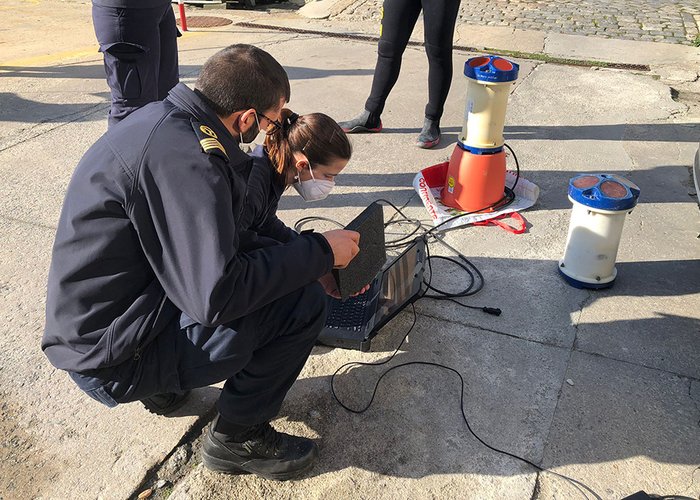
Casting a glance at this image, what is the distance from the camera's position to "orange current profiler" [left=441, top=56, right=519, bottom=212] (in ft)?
11.2

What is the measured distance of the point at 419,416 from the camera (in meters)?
2.37

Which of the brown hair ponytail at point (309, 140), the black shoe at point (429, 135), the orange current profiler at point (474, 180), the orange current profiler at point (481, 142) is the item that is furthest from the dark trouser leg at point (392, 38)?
the brown hair ponytail at point (309, 140)

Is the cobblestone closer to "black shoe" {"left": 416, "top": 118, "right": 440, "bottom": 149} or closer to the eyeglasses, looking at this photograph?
"black shoe" {"left": 416, "top": 118, "right": 440, "bottom": 149}

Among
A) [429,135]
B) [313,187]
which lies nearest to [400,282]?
[313,187]

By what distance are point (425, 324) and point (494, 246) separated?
0.84 m

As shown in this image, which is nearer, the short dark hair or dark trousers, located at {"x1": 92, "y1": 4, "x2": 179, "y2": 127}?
the short dark hair

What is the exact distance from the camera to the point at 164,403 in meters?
2.31

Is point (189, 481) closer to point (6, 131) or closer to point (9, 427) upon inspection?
point (9, 427)

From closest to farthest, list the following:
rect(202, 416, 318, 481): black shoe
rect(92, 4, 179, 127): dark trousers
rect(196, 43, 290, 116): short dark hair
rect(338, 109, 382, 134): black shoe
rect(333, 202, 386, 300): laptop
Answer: rect(196, 43, 290, 116): short dark hair < rect(202, 416, 318, 481): black shoe < rect(333, 202, 386, 300): laptop < rect(92, 4, 179, 127): dark trousers < rect(338, 109, 382, 134): black shoe

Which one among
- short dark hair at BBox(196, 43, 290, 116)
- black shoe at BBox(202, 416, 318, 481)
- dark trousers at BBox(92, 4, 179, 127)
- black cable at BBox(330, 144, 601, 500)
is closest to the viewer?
short dark hair at BBox(196, 43, 290, 116)

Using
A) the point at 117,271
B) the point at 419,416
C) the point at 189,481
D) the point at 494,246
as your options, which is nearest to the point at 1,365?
the point at 189,481

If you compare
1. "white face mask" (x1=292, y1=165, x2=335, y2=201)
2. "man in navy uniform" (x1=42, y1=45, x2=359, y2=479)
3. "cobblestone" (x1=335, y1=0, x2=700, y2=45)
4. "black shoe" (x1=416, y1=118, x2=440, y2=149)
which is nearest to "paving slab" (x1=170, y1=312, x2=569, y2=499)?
"man in navy uniform" (x1=42, y1=45, x2=359, y2=479)

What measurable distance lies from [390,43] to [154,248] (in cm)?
326

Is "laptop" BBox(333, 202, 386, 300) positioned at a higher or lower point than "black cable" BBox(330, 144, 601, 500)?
higher
